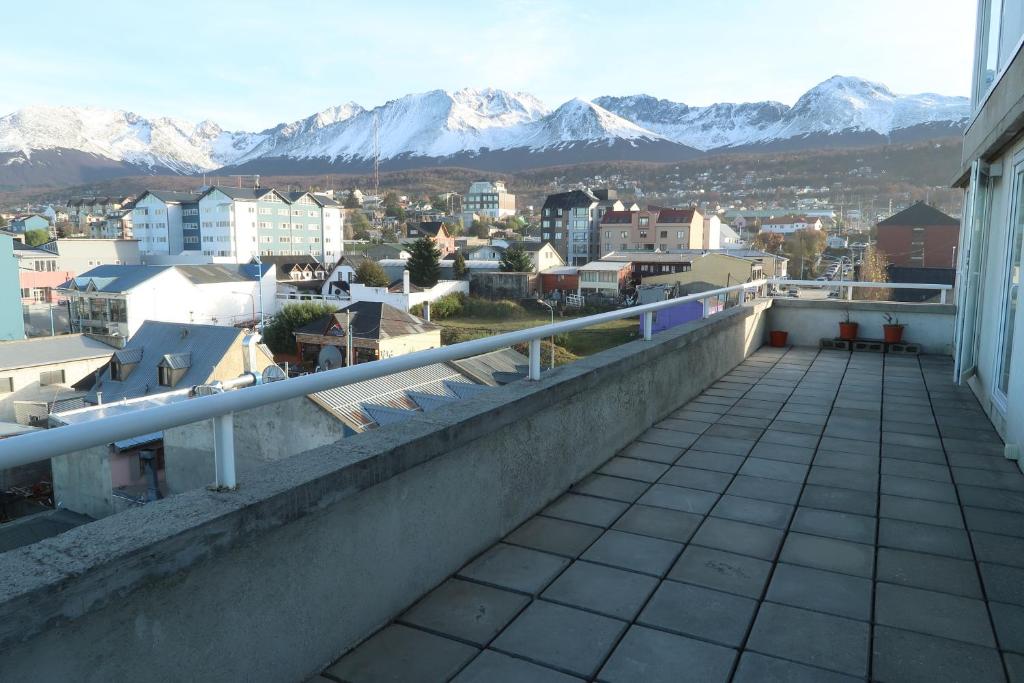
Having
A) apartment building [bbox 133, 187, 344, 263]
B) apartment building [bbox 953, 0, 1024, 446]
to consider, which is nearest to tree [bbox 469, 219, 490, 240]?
apartment building [bbox 133, 187, 344, 263]

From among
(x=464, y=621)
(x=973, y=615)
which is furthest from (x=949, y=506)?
(x=464, y=621)

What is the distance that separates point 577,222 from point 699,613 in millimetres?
89730

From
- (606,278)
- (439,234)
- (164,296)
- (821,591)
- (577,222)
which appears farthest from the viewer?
(439,234)

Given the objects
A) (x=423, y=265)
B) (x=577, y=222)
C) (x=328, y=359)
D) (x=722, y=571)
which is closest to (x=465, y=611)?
(x=722, y=571)

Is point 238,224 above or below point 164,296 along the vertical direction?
above

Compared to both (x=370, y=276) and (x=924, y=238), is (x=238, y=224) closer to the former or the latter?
(x=370, y=276)

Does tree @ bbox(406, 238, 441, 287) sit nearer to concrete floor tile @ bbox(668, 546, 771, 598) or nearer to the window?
the window

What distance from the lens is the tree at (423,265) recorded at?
57.4m

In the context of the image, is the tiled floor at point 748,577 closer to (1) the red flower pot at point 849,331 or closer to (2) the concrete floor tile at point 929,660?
(2) the concrete floor tile at point 929,660

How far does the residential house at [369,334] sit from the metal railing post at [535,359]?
28100mm

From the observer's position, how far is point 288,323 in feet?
143

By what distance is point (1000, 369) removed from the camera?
534 centimetres

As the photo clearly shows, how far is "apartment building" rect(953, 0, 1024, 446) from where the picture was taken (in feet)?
15.9

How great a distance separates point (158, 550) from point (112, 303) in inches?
1941
